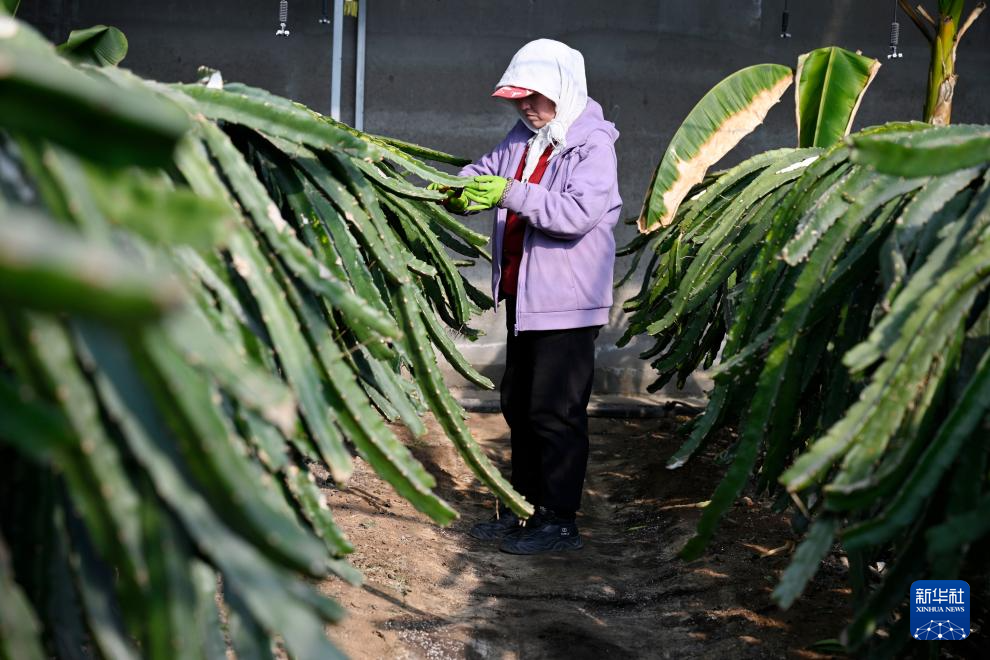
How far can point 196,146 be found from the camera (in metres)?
2.20

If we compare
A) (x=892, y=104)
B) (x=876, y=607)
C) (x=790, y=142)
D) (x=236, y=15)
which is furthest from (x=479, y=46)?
(x=876, y=607)

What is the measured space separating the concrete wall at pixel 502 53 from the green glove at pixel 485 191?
2680 mm

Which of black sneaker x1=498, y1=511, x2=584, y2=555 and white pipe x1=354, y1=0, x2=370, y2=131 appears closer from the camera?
black sneaker x1=498, y1=511, x2=584, y2=555

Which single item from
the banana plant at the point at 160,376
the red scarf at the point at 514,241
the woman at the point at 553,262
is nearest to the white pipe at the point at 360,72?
the woman at the point at 553,262

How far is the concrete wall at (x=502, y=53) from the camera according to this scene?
6527 mm

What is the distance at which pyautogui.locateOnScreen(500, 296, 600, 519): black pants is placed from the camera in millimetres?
4406

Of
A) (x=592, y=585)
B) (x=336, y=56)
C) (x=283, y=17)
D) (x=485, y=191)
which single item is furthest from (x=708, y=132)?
(x=283, y=17)

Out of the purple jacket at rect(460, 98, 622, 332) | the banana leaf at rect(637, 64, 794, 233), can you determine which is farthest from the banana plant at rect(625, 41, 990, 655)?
the banana leaf at rect(637, 64, 794, 233)

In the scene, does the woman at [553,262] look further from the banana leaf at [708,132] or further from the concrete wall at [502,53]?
the concrete wall at [502,53]

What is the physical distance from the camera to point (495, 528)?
15.3 feet

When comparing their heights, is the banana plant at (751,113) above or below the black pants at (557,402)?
above

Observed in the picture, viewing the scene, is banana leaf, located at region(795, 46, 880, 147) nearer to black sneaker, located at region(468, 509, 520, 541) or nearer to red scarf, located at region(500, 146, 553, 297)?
red scarf, located at region(500, 146, 553, 297)

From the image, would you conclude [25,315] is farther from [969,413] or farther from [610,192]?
[610,192]

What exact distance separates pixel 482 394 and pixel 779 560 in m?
3.19
